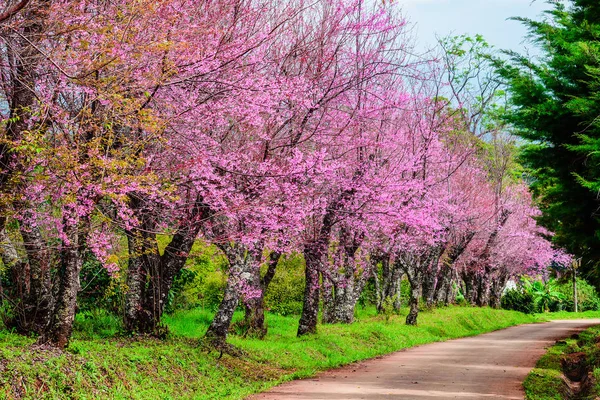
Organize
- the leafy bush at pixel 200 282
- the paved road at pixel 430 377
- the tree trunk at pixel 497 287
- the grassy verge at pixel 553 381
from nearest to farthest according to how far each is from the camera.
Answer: the paved road at pixel 430 377 < the grassy verge at pixel 553 381 < the leafy bush at pixel 200 282 < the tree trunk at pixel 497 287

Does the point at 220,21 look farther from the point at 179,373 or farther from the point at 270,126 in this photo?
the point at 179,373

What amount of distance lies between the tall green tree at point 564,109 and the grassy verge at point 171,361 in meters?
7.03

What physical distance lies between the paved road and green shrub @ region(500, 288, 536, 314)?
3141 cm

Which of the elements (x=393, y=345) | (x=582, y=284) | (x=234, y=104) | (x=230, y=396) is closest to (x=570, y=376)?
(x=393, y=345)

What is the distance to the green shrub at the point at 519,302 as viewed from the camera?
53.1 meters

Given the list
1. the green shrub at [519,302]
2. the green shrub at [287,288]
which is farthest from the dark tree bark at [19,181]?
the green shrub at [519,302]

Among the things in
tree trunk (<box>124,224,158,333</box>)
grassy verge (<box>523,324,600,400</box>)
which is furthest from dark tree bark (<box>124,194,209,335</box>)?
grassy verge (<box>523,324,600,400</box>)

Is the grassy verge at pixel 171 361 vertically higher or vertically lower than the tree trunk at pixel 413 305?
lower

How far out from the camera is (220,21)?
11.9m

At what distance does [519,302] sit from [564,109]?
4135cm

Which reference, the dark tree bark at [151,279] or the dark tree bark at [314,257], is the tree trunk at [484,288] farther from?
the dark tree bark at [151,279]

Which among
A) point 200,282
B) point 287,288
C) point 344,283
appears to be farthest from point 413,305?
point 200,282

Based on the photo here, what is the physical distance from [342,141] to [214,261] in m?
9.19

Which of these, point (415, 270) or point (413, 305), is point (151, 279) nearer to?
point (413, 305)
